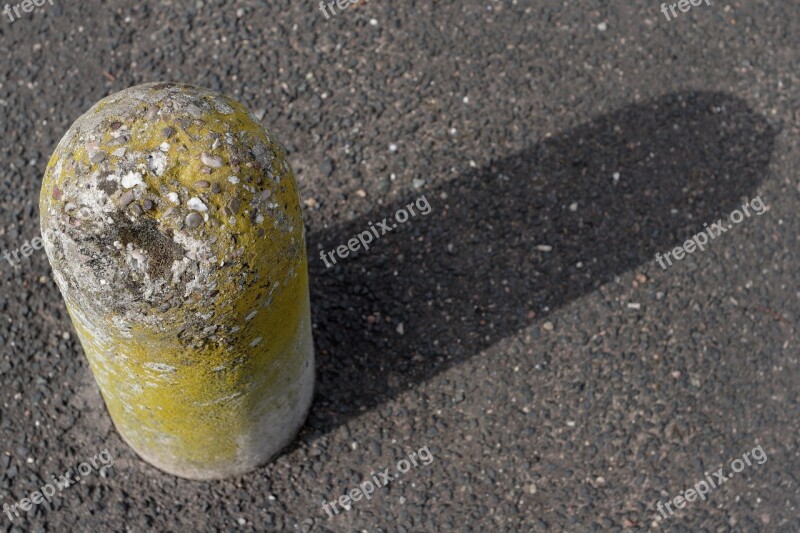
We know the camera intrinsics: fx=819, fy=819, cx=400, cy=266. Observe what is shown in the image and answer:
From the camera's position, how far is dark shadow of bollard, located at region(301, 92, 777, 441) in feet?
15.1

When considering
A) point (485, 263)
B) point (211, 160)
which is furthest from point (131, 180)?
point (485, 263)

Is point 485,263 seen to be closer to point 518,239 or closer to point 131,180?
point 518,239

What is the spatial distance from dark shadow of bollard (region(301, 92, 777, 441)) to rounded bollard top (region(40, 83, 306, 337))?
5.78 feet

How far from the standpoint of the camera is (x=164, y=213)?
2713mm

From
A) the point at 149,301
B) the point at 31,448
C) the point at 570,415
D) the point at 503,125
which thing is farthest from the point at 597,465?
the point at 31,448

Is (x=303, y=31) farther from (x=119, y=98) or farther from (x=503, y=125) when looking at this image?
(x=119, y=98)

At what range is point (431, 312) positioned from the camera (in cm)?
469

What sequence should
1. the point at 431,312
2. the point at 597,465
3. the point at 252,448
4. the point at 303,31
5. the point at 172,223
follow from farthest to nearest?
the point at 303,31 → the point at 431,312 → the point at 597,465 → the point at 252,448 → the point at 172,223

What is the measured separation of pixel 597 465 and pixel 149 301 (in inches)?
105

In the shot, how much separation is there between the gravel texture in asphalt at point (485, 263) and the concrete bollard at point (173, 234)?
53.4 inches

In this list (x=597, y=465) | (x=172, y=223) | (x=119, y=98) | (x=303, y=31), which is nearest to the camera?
(x=172, y=223)

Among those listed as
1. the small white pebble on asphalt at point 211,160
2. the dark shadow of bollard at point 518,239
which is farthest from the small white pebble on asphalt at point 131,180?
the dark shadow of bollard at point 518,239

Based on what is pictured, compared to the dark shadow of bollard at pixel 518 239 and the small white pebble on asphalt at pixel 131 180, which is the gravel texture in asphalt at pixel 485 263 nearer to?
the dark shadow of bollard at pixel 518 239

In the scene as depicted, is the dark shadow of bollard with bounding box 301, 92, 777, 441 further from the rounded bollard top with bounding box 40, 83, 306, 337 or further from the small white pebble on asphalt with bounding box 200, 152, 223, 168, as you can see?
the small white pebble on asphalt with bounding box 200, 152, 223, 168
